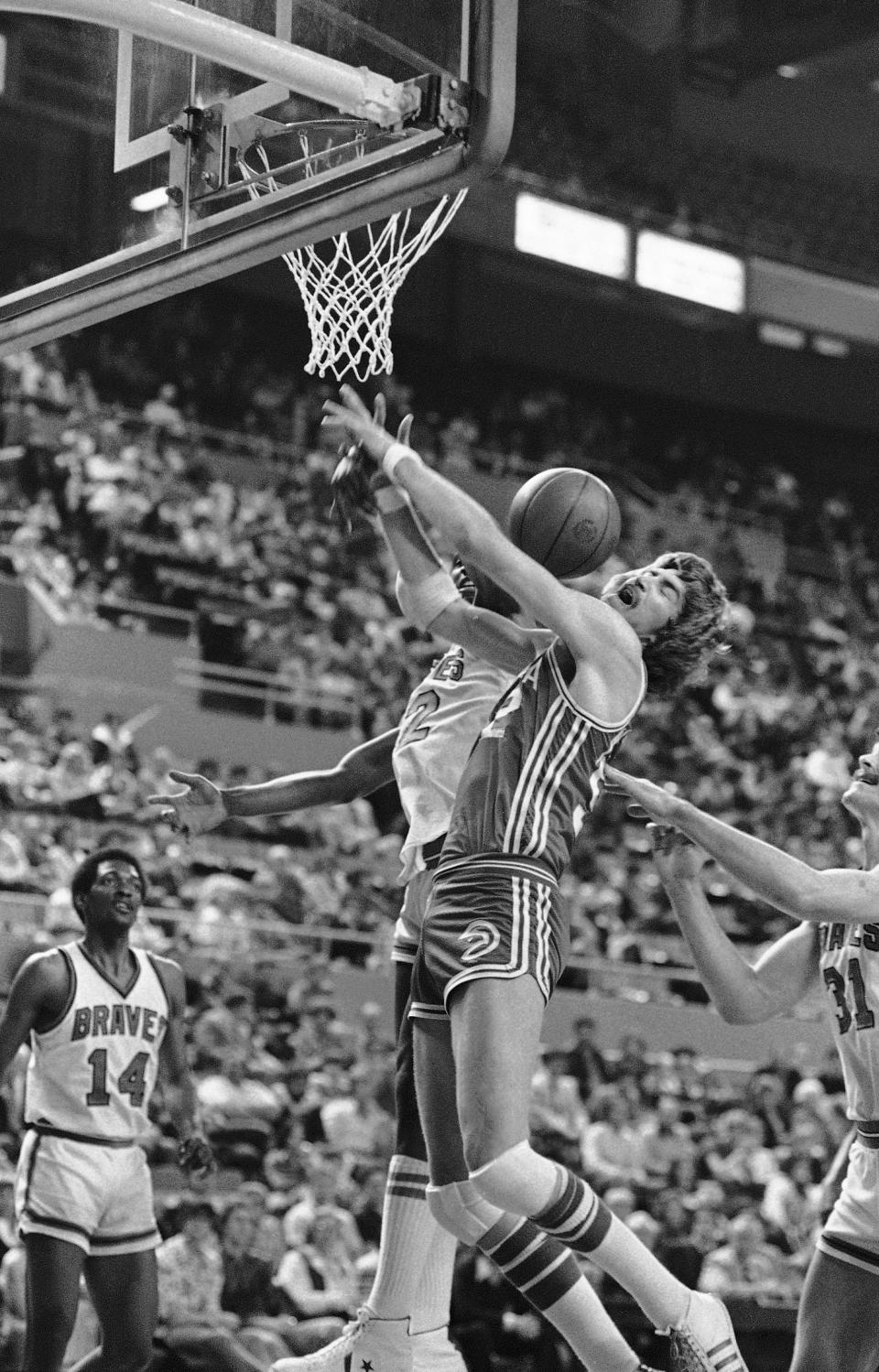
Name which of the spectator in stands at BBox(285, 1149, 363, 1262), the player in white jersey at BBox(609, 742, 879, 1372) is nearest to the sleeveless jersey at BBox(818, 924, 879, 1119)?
the player in white jersey at BBox(609, 742, 879, 1372)

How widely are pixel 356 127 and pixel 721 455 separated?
806 inches

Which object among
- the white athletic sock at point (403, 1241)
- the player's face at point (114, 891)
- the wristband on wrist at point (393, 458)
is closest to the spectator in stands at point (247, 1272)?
the player's face at point (114, 891)

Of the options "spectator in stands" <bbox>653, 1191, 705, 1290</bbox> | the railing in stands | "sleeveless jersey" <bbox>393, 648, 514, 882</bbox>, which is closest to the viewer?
"sleeveless jersey" <bbox>393, 648, 514, 882</bbox>

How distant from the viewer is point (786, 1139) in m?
15.4

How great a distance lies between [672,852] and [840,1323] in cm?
146

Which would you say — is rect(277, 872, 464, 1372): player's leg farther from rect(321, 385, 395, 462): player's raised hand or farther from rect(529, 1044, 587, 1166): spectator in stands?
rect(529, 1044, 587, 1166): spectator in stands

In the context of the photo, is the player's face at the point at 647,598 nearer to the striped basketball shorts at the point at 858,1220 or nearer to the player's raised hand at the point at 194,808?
the player's raised hand at the point at 194,808

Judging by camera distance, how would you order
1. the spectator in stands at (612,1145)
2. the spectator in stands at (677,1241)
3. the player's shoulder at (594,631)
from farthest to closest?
the spectator in stands at (612,1145), the spectator in stands at (677,1241), the player's shoulder at (594,631)

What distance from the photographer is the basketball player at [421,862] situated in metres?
4.73

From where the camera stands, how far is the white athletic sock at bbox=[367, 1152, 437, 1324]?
5355mm

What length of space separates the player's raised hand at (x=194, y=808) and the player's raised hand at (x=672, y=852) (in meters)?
1.44

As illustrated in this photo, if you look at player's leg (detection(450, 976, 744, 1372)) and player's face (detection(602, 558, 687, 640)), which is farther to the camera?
player's face (detection(602, 558, 687, 640))

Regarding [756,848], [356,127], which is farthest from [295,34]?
[756,848]

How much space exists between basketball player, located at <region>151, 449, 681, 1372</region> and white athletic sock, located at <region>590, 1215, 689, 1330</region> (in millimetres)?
113
